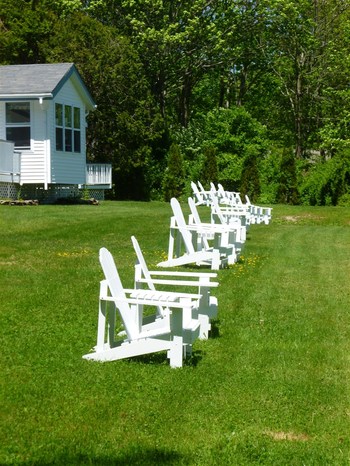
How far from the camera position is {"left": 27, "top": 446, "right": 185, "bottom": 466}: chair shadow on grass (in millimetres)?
4309

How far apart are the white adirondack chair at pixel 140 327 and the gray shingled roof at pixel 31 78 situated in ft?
62.5

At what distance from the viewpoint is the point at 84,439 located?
4.70 m

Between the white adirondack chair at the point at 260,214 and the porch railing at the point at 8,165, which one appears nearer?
the white adirondack chair at the point at 260,214

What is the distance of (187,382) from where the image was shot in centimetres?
593

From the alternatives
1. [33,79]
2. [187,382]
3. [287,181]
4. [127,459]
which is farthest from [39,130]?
[127,459]

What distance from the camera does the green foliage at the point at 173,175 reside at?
32.1 meters

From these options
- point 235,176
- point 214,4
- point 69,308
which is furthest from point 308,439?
point 214,4

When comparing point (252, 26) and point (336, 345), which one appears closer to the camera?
point (336, 345)

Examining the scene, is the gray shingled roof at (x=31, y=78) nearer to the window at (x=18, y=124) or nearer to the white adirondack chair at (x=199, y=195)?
the window at (x=18, y=124)

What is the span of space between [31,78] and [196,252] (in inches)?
616

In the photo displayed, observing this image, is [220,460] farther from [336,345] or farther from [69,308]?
[69,308]

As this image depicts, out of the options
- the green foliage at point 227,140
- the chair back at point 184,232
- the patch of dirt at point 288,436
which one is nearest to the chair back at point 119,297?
the patch of dirt at point 288,436

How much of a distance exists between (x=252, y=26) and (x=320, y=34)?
4911mm

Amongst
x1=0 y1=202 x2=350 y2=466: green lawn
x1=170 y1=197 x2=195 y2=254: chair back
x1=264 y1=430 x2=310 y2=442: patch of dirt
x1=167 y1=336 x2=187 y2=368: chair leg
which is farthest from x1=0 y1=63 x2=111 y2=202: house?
x1=264 y1=430 x2=310 y2=442: patch of dirt
